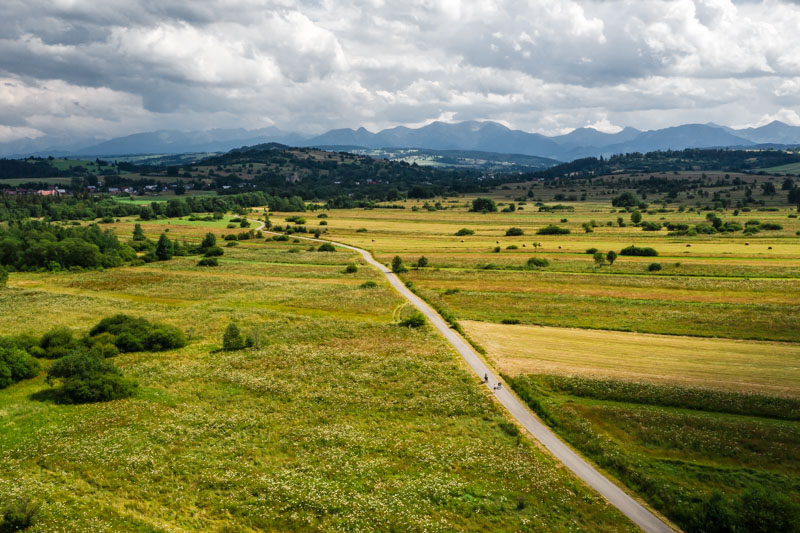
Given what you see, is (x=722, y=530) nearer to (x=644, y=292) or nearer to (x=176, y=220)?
(x=644, y=292)

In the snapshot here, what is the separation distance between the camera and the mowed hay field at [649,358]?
1523 inches

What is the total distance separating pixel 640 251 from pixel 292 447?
98.6m

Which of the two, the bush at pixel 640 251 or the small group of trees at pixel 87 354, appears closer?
the small group of trees at pixel 87 354

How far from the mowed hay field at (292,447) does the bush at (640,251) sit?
72064mm

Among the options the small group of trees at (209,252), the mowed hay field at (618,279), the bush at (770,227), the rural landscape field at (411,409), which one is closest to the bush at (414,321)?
the rural landscape field at (411,409)

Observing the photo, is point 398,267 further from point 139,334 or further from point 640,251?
point 640,251

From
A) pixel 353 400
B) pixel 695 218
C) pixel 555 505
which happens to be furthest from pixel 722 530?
pixel 695 218

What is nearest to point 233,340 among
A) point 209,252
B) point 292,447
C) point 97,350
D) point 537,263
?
point 97,350

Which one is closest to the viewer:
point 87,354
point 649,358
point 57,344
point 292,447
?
point 292,447

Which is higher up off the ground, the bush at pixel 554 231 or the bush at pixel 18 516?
the bush at pixel 554 231

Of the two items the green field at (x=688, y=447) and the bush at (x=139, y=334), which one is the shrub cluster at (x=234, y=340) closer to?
the bush at (x=139, y=334)

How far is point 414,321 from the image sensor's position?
58.6 metres

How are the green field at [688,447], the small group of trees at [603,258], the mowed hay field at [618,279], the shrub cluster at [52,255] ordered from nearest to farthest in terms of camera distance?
the green field at [688,447] < the mowed hay field at [618,279] < the small group of trees at [603,258] < the shrub cluster at [52,255]

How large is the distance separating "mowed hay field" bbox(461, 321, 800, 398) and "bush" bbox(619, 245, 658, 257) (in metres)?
59.3
